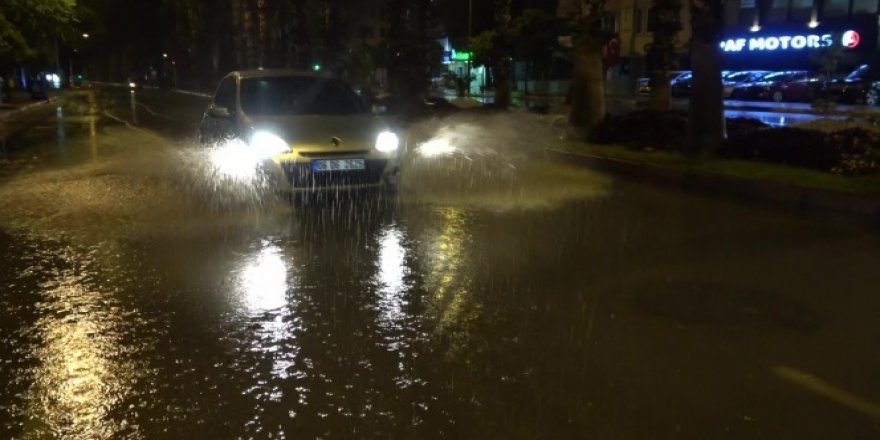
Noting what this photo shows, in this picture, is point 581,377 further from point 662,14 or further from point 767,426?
point 662,14

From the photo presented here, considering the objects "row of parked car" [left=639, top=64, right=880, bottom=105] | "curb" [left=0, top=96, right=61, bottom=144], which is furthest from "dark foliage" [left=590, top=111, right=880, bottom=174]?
"curb" [left=0, top=96, right=61, bottom=144]

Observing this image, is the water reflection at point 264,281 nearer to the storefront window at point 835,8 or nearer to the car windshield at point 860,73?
the car windshield at point 860,73

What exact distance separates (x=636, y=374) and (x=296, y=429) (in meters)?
1.99

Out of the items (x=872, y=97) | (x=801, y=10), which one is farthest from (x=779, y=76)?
(x=801, y=10)

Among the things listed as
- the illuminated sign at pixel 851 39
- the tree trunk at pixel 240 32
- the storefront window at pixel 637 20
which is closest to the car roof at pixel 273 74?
the illuminated sign at pixel 851 39

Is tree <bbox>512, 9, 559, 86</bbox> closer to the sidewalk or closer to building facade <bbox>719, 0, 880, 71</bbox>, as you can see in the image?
building facade <bbox>719, 0, 880, 71</bbox>

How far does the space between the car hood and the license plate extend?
19 centimetres

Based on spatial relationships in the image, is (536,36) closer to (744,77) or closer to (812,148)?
(744,77)

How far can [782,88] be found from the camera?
34781 millimetres

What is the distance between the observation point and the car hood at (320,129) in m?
9.38

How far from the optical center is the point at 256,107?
1055 cm

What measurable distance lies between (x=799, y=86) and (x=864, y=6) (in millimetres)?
10923

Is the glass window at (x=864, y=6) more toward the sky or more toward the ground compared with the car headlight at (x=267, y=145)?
more toward the sky

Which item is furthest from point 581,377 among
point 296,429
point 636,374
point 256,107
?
point 256,107
